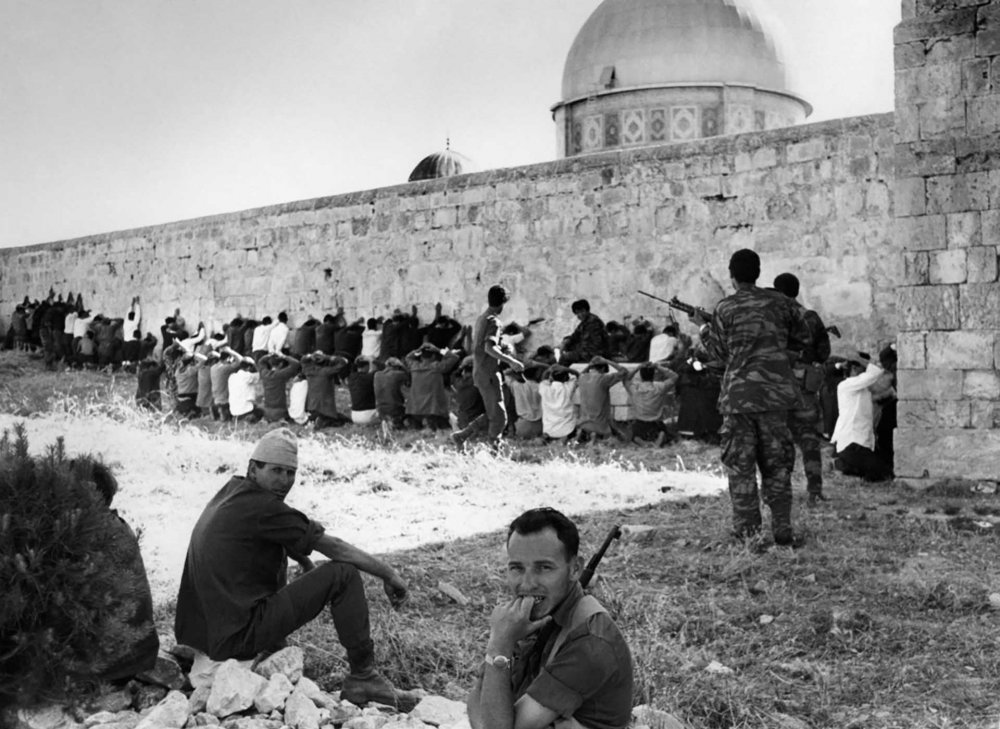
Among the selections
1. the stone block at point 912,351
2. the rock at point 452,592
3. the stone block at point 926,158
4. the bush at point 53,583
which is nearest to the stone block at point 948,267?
the stone block at point 912,351

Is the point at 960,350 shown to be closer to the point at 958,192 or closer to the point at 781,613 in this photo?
the point at 958,192

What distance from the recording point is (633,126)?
19188 mm

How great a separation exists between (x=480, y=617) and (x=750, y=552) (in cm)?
151

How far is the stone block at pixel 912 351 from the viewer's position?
328 inches

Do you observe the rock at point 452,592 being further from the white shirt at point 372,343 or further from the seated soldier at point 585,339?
the white shirt at point 372,343

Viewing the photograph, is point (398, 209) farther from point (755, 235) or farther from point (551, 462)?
point (551, 462)

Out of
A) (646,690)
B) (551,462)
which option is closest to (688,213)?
(551,462)

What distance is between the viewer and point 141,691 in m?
4.15

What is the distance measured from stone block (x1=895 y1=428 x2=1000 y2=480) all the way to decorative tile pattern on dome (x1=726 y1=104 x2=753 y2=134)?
11.1m

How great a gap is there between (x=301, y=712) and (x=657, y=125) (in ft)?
52.9

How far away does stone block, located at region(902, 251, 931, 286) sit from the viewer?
8344 millimetres

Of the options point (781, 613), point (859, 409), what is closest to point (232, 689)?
point (781, 613)

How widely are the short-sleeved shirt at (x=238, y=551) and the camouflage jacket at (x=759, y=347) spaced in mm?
2746

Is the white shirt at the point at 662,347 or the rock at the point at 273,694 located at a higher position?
the white shirt at the point at 662,347
